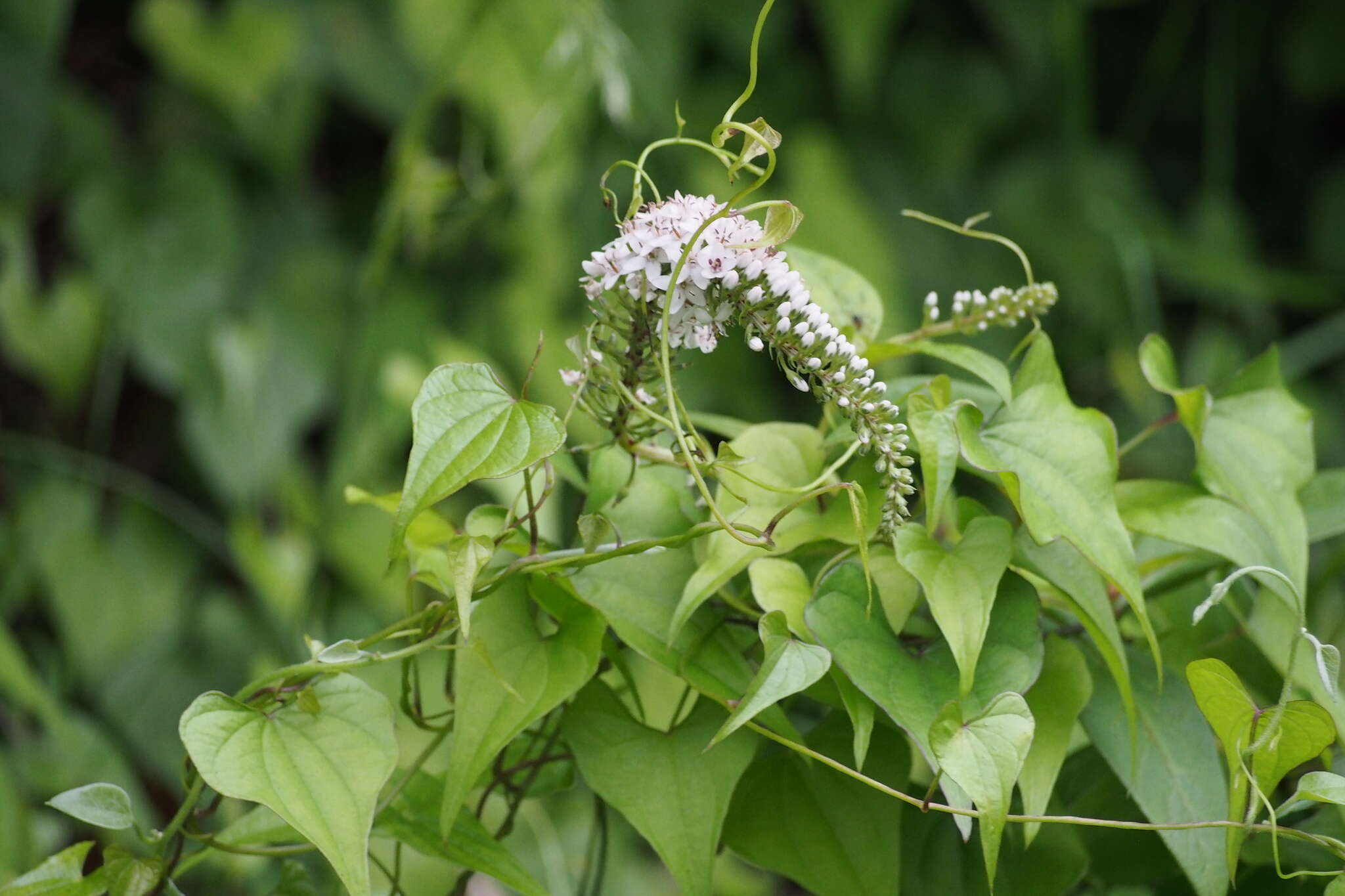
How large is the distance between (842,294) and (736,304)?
0.34 feet

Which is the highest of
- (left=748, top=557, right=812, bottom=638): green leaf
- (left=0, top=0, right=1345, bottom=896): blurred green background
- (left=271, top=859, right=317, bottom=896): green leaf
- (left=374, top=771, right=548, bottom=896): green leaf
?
(left=0, top=0, right=1345, bottom=896): blurred green background

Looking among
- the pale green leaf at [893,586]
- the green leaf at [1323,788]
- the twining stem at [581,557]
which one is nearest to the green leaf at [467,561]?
the twining stem at [581,557]

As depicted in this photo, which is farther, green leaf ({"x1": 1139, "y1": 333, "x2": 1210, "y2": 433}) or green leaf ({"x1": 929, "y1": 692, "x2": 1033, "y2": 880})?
green leaf ({"x1": 1139, "y1": 333, "x2": 1210, "y2": 433})

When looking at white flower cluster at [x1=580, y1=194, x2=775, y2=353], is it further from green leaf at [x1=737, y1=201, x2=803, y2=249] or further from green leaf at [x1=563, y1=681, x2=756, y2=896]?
green leaf at [x1=563, y1=681, x2=756, y2=896]

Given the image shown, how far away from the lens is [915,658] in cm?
35

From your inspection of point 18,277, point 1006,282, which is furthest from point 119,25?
point 1006,282

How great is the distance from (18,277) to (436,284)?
400 mm

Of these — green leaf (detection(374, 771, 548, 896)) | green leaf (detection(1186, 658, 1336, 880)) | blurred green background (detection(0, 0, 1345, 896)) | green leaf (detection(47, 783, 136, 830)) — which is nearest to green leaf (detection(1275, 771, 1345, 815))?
green leaf (detection(1186, 658, 1336, 880))

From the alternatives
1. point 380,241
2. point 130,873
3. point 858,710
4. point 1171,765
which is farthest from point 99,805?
point 380,241

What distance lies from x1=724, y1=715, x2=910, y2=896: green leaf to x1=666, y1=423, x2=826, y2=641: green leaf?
7cm

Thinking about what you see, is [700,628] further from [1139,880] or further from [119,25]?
[119,25]

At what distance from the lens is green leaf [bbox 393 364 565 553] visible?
29 cm

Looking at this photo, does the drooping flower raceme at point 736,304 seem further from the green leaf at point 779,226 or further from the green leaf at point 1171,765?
the green leaf at point 1171,765

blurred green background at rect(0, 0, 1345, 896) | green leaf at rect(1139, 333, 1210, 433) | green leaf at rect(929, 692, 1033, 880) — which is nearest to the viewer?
green leaf at rect(929, 692, 1033, 880)
